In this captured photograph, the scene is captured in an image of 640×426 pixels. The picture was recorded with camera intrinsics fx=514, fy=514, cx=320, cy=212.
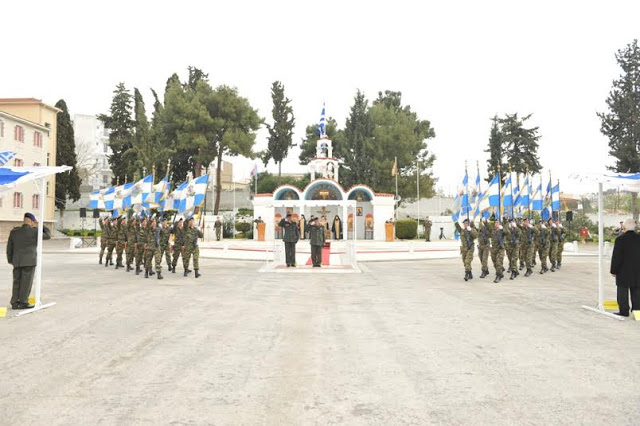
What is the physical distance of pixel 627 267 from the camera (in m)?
9.04

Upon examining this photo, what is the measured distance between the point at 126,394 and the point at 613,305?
9035mm

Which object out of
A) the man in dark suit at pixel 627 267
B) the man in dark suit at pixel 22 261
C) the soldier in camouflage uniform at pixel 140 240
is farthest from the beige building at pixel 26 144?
the man in dark suit at pixel 627 267

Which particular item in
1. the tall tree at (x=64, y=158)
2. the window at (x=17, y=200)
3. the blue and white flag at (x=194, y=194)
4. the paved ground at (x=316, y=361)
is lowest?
the paved ground at (x=316, y=361)

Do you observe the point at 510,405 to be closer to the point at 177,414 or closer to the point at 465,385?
the point at 465,385

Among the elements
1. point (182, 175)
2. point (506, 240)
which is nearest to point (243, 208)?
point (182, 175)

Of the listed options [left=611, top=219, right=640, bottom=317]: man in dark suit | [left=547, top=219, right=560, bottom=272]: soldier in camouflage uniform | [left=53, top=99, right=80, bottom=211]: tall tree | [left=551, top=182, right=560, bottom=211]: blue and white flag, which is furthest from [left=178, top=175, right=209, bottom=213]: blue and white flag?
[left=53, top=99, right=80, bottom=211]: tall tree

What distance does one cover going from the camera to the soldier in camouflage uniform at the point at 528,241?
16453mm

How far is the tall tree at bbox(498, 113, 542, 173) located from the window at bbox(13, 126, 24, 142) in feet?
158

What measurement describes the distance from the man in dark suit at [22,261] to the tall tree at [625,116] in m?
51.7

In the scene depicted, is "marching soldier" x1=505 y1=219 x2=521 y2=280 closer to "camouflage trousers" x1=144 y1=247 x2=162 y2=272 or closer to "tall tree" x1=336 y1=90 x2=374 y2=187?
"camouflage trousers" x1=144 y1=247 x2=162 y2=272

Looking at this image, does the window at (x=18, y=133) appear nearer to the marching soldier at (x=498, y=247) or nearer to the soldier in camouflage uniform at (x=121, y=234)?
the soldier in camouflage uniform at (x=121, y=234)

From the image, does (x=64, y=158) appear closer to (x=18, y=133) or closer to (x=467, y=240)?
(x=18, y=133)

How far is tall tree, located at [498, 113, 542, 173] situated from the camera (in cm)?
5744

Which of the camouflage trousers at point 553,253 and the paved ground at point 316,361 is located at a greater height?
the camouflage trousers at point 553,253
